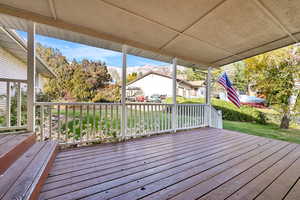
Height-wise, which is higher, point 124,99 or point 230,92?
point 230,92

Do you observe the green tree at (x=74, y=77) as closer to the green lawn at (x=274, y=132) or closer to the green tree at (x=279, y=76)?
the green lawn at (x=274, y=132)

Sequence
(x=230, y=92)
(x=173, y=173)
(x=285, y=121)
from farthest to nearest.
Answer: (x=285, y=121), (x=230, y=92), (x=173, y=173)

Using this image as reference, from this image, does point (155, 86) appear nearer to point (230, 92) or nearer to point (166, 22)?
point (230, 92)

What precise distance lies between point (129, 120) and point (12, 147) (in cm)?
273

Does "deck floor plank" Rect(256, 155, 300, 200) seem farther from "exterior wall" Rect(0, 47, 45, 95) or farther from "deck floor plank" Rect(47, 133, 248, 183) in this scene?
"exterior wall" Rect(0, 47, 45, 95)

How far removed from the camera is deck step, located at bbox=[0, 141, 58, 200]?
46.1 inches

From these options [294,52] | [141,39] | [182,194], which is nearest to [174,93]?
[141,39]

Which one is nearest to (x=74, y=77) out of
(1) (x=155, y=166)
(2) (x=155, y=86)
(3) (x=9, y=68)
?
(3) (x=9, y=68)

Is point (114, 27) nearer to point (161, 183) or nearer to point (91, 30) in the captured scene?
point (91, 30)

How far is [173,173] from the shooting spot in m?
1.90

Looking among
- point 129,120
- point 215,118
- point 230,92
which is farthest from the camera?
point 215,118

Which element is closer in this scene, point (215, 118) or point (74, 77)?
point (74, 77)

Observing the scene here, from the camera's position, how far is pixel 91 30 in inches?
108

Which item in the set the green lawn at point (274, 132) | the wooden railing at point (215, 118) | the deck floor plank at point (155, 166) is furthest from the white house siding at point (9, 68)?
the green lawn at point (274, 132)
